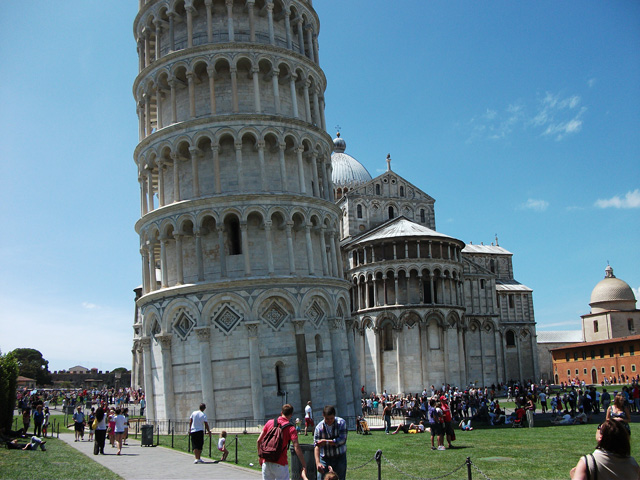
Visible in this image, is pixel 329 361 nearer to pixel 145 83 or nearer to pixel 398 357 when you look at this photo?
pixel 145 83

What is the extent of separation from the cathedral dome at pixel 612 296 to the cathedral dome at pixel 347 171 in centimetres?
3924

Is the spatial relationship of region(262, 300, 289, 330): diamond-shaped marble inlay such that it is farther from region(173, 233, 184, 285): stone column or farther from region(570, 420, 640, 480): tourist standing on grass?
region(570, 420, 640, 480): tourist standing on grass

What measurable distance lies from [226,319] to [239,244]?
4.13 metres

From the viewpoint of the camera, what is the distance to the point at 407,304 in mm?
57000

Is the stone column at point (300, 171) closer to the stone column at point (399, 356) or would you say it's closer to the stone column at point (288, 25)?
the stone column at point (288, 25)

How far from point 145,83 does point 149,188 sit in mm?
6107

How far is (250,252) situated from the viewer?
3234 cm

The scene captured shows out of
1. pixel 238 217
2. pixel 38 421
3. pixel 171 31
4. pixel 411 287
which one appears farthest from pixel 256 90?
pixel 411 287

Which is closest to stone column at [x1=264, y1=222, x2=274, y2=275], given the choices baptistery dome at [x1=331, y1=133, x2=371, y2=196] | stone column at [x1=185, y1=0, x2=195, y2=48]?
stone column at [x1=185, y1=0, x2=195, y2=48]

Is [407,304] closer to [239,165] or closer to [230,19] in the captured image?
[239,165]

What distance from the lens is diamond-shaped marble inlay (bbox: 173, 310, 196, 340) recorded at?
103 feet

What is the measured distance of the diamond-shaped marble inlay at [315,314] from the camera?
1278 inches

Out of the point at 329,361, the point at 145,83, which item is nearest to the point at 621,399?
the point at 329,361

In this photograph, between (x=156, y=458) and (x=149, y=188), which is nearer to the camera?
(x=156, y=458)
